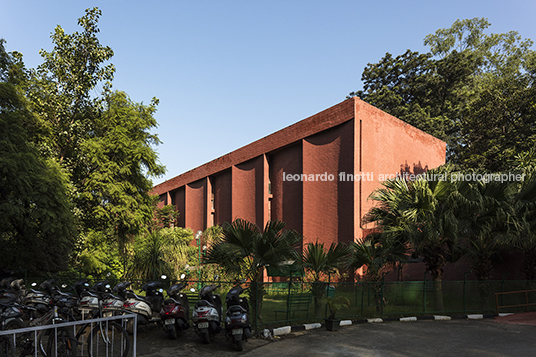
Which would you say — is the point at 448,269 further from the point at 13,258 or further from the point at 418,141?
the point at 13,258

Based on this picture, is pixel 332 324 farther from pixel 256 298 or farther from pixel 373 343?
pixel 256 298

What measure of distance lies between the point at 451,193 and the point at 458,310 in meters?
4.47

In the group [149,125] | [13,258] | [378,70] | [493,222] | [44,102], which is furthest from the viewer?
[378,70]

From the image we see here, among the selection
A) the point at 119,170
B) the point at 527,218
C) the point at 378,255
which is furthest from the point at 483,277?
the point at 119,170

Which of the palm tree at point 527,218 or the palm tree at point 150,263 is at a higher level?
the palm tree at point 527,218

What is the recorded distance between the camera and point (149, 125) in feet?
95.9

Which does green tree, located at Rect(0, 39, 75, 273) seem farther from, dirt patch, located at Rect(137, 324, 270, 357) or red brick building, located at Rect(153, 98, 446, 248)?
red brick building, located at Rect(153, 98, 446, 248)

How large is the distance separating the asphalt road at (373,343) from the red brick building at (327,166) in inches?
391

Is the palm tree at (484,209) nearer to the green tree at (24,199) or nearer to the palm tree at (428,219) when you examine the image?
the palm tree at (428,219)

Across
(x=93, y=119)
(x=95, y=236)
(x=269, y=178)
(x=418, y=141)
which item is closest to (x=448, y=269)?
(x=418, y=141)

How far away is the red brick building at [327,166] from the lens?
22.2 m

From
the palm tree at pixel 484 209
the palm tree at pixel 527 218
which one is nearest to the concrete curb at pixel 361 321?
the palm tree at pixel 484 209

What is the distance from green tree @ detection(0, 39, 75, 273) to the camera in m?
15.1

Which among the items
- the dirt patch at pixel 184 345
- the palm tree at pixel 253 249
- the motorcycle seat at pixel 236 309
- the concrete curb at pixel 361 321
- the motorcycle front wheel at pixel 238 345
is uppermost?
the palm tree at pixel 253 249
